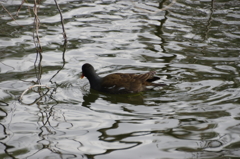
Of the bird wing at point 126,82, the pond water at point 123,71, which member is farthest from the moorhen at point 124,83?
the pond water at point 123,71

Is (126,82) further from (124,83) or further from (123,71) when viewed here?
(123,71)

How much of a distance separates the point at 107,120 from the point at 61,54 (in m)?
4.14

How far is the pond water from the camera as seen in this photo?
6238mm

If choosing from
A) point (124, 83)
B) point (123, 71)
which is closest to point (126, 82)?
point (124, 83)

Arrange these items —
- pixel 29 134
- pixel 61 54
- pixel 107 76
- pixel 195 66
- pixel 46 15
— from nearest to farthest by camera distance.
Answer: pixel 29 134
pixel 107 76
pixel 195 66
pixel 61 54
pixel 46 15

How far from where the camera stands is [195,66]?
9.77 metres

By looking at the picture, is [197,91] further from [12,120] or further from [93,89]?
[12,120]

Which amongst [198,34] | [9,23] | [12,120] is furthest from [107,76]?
[9,23]

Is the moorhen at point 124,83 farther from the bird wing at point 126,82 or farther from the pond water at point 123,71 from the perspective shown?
the pond water at point 123,71

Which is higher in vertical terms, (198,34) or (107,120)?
(198,34)

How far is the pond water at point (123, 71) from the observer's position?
6.24m

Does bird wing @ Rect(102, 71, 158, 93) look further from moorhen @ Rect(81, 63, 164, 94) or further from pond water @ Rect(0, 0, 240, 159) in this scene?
pond water @ Rect(0, 0, 240, 159)

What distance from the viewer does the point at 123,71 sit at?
977 cm

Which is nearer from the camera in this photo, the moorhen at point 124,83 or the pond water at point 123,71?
the pond water at point 123,71
